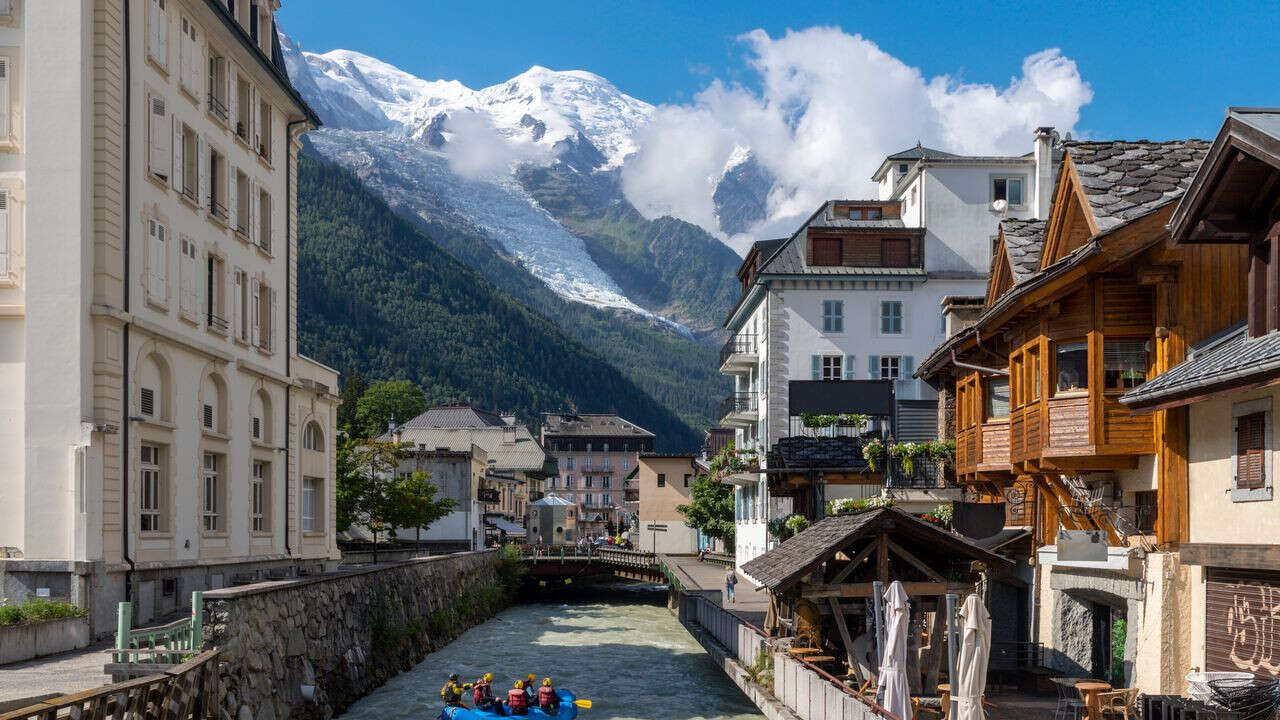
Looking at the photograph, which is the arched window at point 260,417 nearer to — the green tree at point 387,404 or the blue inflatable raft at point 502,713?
the blue inflatable raft at point 502,713

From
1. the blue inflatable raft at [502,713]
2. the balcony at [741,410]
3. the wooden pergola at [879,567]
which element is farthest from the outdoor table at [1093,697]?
the balcony at [741,410]

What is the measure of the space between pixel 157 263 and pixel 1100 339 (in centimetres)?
2108

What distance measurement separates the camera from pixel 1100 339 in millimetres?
23000

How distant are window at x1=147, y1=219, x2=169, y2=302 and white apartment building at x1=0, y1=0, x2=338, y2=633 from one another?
0.07 m

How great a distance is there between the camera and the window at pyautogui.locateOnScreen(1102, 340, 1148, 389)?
22781 millimetres

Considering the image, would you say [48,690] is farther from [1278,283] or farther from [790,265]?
[790,265]

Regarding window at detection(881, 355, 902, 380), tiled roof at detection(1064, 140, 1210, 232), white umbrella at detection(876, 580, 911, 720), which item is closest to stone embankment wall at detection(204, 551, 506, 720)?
white umbrella at detection(876, 580, 911, 720)

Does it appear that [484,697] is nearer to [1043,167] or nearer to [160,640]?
[160,640]

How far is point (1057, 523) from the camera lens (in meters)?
27.4

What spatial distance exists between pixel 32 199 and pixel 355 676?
14630mm

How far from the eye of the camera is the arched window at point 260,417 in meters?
39.3

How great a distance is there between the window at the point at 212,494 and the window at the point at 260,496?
286 cm

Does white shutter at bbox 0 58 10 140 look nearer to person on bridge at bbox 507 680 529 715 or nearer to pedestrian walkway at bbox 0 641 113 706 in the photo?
pedestrian walkway at bbox 0 641 113 706

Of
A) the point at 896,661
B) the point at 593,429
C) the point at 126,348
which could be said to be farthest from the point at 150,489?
the point at 593,429
